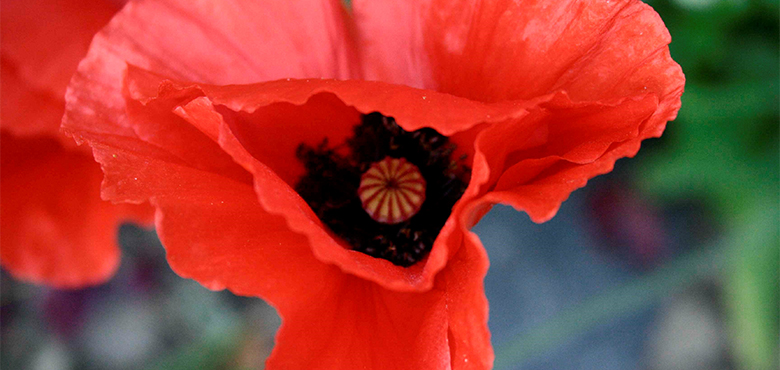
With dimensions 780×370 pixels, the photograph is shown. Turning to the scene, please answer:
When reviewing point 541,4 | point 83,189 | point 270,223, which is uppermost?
point 541,4

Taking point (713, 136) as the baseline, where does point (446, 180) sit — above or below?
above

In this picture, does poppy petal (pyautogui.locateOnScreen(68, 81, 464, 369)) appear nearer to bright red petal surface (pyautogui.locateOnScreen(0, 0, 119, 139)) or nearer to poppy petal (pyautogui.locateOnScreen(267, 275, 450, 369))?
poppy petal (pyautogui.locateOnScreen(267, 275, 450, 369))

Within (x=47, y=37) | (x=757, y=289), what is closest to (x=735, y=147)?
(x=757, y=289)

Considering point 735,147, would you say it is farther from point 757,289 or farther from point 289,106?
point 289,106

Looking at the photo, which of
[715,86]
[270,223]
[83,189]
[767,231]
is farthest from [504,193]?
[767,231]

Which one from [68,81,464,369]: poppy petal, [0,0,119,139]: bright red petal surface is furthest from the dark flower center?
[0,0,119,139]: bright red petal surface

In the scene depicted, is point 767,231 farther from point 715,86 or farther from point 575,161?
point 575,161

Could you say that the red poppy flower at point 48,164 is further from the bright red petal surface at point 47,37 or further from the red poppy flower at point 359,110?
the red poppy flower at point 359,110
